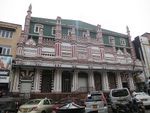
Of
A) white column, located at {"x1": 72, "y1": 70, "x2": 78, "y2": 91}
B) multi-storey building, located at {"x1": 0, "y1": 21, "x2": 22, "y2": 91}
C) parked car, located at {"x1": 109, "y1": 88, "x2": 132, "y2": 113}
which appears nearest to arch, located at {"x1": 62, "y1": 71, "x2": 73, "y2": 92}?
white column, located at {"x1": 72, "y1": 70, "x2": 78, "y2": 91}

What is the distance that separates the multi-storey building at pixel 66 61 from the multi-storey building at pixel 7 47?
1095 mm

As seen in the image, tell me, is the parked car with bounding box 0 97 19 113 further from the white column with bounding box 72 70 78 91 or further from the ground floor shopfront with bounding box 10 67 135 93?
the white column with bounding box 72 70 78 91

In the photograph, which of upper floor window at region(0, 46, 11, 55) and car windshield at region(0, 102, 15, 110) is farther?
upper floor window at region(0, 46, 11, 55)

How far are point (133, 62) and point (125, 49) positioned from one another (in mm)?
3812

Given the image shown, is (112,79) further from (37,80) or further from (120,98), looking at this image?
(120,98)

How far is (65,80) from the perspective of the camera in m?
24.8

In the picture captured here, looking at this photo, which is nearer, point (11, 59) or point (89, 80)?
point (11, 59)

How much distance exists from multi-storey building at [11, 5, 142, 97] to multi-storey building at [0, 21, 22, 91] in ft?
3.59

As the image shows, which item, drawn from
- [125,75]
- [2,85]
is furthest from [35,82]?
[125,75]

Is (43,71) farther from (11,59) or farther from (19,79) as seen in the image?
(11,59)

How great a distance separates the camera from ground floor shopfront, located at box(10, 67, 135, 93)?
21.8 m

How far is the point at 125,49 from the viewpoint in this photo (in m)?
33.4

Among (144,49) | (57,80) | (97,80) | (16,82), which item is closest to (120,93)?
(57,80)

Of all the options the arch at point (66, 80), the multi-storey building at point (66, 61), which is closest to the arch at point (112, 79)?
the multi-storey building at point (66, 61)
